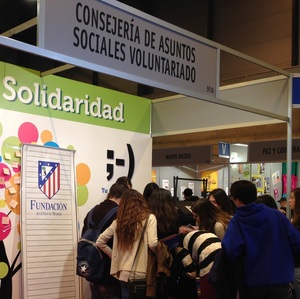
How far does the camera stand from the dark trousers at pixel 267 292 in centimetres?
275

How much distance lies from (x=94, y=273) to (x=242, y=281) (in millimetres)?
1415

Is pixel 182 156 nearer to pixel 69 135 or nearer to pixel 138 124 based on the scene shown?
pixel 138 124

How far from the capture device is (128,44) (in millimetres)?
2750

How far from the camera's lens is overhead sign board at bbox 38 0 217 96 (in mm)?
2375

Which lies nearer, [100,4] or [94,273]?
[100,4]

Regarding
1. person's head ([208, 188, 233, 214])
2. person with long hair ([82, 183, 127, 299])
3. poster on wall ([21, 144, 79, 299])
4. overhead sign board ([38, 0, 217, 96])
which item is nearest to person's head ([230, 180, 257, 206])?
overhead sign board ([38, 0, 217, 96])

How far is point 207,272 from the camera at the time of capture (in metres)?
3.02

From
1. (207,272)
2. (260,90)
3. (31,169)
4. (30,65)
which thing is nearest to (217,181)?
(30,65)

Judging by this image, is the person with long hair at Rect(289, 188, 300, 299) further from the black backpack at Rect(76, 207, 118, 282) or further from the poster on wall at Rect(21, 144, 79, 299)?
the poster on wall at Rect(21, 144, 79, 299)

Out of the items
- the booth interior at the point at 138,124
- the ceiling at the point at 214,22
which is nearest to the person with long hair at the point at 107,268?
the booth interior at the point at 138,124

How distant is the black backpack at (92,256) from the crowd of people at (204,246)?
0.05 meters

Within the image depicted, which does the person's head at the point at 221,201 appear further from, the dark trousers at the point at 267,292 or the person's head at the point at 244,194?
the dark trousers at the point at 267,292

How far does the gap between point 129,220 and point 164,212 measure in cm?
37

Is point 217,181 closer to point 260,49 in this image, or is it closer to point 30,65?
point 260,49
